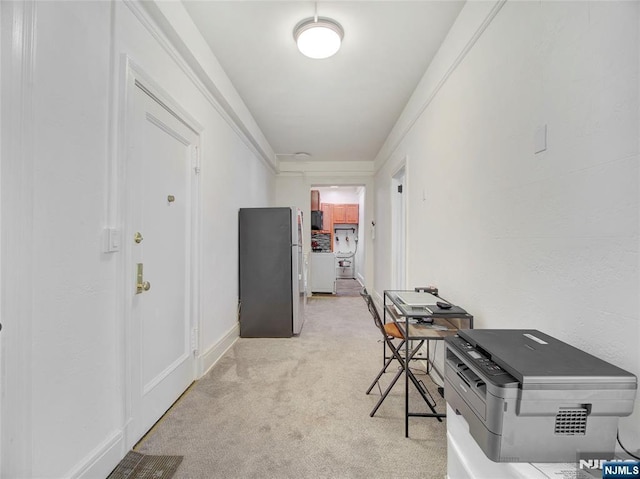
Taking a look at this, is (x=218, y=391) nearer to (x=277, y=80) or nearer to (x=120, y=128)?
(x=120, y=128)

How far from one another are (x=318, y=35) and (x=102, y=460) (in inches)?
110

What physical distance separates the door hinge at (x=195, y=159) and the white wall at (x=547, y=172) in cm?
203

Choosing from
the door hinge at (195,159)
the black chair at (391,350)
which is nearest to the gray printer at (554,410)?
the black chair at (391,350)

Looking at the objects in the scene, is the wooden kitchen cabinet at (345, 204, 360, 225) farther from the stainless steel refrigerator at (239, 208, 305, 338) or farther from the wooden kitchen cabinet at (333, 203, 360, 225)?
the stainless steel refrigerator at (239, 208, 305, 338)

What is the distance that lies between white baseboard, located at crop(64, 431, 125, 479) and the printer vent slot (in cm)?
186

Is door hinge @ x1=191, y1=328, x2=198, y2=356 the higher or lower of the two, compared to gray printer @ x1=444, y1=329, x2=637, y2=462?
lower

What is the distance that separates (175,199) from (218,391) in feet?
5.03

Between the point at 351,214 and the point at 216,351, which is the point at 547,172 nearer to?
Result: the point at 216,351

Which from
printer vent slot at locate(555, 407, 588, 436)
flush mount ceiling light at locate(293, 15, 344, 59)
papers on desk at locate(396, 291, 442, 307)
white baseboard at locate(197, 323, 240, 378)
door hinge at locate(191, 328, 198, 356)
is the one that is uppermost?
flush mount ceiling light at locate(293, 15, 344, 59)

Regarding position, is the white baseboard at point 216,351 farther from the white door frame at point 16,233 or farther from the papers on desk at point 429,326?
the papers on desk at point 429,326

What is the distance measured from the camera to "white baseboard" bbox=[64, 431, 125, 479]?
4.28 ft

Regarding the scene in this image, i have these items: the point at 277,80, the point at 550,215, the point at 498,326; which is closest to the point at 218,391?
the point at 498,326

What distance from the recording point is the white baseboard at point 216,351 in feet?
8.45

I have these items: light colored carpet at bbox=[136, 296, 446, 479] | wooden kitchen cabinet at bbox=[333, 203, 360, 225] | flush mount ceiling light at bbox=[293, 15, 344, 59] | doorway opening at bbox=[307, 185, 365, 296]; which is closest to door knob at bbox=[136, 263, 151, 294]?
light colored carpet at bbox=[136, 296, 446, 479]
